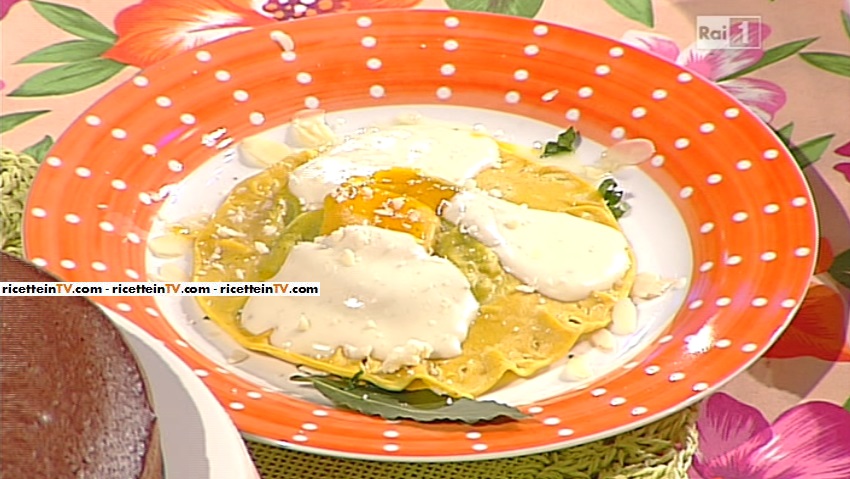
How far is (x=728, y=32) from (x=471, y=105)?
1.39ft

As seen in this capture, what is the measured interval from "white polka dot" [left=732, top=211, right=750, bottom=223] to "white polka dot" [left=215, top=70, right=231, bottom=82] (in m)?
0.60

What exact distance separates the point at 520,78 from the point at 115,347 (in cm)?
87

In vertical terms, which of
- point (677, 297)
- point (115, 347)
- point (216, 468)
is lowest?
point (677, 297)

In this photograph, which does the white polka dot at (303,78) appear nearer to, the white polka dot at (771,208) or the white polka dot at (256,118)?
the white polka dot at (256,118)

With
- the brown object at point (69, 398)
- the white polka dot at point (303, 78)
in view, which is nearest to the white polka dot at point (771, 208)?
the white polka dot at point (303, 78)

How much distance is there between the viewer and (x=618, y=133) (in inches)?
55.1

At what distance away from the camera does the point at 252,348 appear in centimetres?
112

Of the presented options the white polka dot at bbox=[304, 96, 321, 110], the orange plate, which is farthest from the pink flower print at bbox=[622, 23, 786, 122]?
the white polka dot at bbox=[304, 96, 321, 110]

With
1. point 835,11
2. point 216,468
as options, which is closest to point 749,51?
point 835,11

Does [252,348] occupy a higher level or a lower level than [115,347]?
lower

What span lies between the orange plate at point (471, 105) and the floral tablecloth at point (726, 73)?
99mm

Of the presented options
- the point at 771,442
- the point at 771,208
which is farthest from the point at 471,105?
the point at 771,442

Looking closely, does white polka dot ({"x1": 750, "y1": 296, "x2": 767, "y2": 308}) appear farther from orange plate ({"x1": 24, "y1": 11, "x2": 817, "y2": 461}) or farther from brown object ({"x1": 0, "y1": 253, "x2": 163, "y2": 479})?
brown object ({"x1": 0, "y1": 253, "x2": 163, "y2": 479})

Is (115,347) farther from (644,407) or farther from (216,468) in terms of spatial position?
(644,407)
